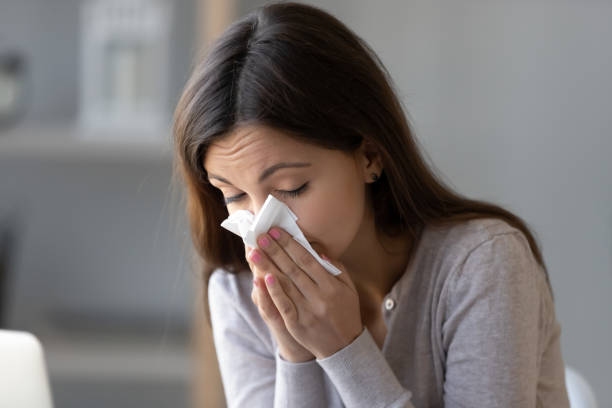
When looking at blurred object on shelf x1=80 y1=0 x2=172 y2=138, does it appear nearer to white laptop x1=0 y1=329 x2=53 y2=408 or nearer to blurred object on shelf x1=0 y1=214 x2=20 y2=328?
blurred object on shelf x1=0 y1=214 x2=20 y2=328

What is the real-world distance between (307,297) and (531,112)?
4.21 ft

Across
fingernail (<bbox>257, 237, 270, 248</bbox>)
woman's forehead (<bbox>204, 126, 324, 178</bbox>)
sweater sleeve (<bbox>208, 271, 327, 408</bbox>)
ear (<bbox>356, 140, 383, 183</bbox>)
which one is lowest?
sweater sleeve (<bbox>208, 271, 327, 408</bbox>)

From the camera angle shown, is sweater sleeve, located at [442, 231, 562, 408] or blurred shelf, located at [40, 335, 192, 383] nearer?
sweater sleeve, located at [442, 231, 562, 408]

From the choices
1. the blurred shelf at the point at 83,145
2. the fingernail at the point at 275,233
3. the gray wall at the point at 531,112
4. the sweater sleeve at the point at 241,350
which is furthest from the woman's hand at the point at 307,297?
the gray wall at the point at 531,112

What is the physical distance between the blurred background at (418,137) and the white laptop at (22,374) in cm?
104

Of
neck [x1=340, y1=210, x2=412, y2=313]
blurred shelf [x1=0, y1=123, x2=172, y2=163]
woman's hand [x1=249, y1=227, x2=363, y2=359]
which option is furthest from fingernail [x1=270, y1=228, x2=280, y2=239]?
blurred shelf [x1=0, y1=123, x2=172, y2=163]

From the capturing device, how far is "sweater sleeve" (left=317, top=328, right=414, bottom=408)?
95 centimetres

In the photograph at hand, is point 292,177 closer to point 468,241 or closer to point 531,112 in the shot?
point 468,241

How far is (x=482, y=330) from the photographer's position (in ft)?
3.14

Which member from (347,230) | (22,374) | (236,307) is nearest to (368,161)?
(347,230)

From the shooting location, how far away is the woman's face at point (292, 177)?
899mm

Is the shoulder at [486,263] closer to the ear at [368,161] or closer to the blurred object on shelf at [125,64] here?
the ear at [368,161]

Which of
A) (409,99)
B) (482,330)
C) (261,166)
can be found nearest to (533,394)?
(482,330)

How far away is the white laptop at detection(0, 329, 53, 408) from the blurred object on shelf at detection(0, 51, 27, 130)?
3.69 ft
